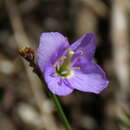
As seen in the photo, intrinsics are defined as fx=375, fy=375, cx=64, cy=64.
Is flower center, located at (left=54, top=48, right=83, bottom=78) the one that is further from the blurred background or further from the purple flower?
the blurred background

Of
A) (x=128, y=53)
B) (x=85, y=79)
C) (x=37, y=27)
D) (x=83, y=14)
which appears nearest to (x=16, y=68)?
(x=37, y=27)

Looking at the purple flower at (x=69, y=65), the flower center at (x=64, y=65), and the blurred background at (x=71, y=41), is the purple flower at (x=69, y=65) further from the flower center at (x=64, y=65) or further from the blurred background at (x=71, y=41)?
the blurred background at (x=71, y=41)

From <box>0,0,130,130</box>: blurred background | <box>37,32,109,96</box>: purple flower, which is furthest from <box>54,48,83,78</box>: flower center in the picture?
<box>0,0,130,130</box>: blurred background

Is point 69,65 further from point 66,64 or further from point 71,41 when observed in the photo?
point 71,41

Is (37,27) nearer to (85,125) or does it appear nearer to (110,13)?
(110,13)

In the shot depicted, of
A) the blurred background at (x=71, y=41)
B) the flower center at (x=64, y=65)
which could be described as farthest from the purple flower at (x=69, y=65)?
the blurred background at (x=71, y=41)

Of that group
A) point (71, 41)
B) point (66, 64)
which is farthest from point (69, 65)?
point (71, 41)
